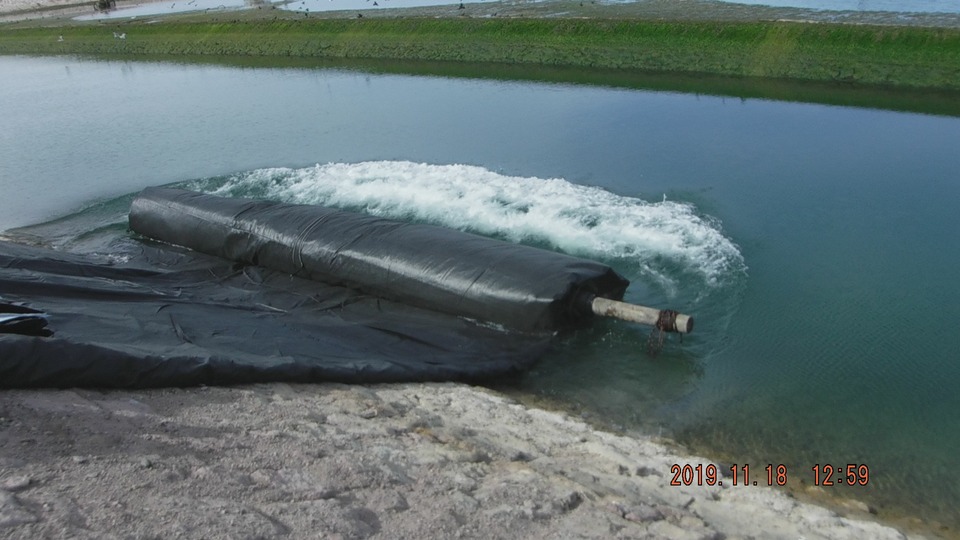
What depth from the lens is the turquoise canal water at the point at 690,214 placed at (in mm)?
6582

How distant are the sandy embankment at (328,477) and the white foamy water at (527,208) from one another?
386cm

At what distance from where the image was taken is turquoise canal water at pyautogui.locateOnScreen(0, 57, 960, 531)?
658 centimetres

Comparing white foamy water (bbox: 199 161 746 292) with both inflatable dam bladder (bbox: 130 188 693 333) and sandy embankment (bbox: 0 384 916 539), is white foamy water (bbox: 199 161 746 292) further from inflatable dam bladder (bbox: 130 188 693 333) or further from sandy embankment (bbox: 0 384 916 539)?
sandy embankment (bbox: 0 384 916 539)

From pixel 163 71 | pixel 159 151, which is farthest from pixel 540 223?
pixel 163 71

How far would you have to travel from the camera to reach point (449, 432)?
577 centimetres

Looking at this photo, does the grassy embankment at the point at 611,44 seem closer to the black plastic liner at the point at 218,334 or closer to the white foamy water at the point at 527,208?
the white foamy water at the point at 527,208

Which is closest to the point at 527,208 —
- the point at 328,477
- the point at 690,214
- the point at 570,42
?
the point at 690,214

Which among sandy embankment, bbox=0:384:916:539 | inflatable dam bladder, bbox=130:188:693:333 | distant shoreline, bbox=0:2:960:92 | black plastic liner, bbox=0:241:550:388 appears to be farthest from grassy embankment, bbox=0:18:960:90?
sandy embankment, bbox=0:384:916:539

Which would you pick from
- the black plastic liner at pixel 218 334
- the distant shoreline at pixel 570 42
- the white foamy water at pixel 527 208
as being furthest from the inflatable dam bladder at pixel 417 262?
the distant shoreline at pixel 570 42

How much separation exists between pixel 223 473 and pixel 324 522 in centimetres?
82

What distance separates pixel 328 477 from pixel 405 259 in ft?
12.9

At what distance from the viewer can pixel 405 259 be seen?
8.23 meters

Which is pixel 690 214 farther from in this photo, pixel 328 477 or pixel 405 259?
pixel 328 477

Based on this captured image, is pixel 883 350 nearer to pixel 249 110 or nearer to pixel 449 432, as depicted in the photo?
pixel 449 432
